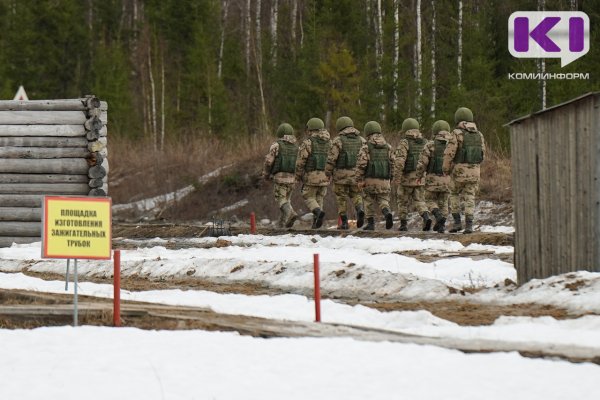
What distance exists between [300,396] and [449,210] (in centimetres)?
1744

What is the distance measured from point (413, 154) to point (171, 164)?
1798 cm

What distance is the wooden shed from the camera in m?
15.1

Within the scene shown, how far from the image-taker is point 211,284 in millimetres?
18703

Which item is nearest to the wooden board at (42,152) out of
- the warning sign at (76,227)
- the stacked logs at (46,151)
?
the stacked logs at (46,151)

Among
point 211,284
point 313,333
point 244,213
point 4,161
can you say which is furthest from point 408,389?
point 244,213

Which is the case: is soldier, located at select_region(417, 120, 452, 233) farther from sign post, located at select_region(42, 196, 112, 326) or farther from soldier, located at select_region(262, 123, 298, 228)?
sign post, located at select_region(42, 196, 112, 326)

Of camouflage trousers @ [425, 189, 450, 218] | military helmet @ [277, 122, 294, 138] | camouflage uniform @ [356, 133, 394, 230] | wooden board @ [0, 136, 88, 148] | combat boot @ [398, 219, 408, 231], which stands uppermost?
military helmet @ [277, 122, 294, 138]

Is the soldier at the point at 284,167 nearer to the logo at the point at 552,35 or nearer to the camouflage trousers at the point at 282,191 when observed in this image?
the camouflage trousers at the point at 282,191

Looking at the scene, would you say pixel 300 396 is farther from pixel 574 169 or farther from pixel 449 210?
pixel 449 210

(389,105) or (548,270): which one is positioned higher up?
(389,105)

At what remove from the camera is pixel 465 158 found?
2422 cm

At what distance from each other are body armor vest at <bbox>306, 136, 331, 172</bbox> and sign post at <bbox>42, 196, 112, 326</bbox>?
41.5ft

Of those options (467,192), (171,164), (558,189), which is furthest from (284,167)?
(171,164)

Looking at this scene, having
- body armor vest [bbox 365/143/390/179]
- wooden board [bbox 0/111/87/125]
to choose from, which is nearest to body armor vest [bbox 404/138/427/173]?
body armor vest [bbox 365/143/390/179]
